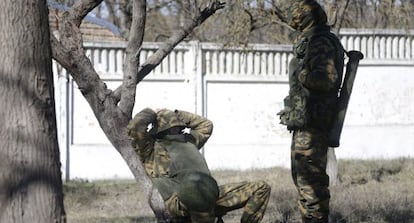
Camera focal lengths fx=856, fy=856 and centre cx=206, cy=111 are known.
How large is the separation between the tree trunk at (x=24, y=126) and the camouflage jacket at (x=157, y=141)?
2053mm

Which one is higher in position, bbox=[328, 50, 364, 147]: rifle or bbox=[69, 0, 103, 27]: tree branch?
bbox=[69, 0, 103, 27]: tree branch

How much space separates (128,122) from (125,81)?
39 centimetres

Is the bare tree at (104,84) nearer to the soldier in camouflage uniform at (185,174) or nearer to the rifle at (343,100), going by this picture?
the soldier in camouflage uniform at (185,174)

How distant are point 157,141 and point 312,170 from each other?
1303mm

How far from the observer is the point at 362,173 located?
14.6 m

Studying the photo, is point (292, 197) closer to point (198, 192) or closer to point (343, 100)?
point (343, 100)

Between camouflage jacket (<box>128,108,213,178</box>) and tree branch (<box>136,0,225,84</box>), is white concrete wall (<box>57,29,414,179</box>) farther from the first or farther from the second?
camouflage jacket (<box>128,108,213,178</box>)

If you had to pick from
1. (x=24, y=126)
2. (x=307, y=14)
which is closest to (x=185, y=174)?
(x=307, y=14)

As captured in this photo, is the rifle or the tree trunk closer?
the tree trunk

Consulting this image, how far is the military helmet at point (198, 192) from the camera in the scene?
20.4 feet

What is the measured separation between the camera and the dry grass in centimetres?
886

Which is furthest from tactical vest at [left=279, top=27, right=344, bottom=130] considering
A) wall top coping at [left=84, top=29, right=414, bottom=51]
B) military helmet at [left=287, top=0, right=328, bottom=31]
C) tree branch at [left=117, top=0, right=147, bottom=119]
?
wall top coping at [left=84, top=29, right=414, bottom=51]

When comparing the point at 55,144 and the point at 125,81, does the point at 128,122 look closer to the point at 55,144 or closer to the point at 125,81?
the point at 125,81

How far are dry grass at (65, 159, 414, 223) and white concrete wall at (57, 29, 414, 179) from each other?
43 centimetres
